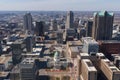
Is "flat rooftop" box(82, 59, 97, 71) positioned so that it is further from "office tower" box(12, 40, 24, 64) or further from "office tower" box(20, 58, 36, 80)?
"office tower" box(12, 40, 24, 64)

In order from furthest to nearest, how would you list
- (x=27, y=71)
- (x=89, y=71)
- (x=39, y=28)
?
(x=39, y=28) → (x=27, y=71) → (x=89, y=71)

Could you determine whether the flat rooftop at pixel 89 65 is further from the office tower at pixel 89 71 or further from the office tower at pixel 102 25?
the office tower at pixel 102 25

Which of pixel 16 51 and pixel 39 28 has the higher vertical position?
pixel 39 28

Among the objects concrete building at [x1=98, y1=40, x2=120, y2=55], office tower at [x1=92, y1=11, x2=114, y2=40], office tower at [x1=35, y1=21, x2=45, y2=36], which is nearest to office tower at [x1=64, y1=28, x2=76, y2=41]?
office tower at [x1=35, y1=21, x2=45, y2=36]

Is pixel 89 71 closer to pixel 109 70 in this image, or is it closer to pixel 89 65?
pixel 89 65

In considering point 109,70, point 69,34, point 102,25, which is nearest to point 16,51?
point 109,70

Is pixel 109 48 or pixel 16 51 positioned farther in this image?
pixel 109 48

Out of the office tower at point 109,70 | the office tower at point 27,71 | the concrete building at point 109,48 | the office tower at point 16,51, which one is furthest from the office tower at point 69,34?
the office tower at point 27,71

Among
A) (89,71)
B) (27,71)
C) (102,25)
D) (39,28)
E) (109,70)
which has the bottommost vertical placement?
(109,70)

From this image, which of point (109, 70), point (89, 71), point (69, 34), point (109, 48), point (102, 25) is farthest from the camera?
point (69, 34)
